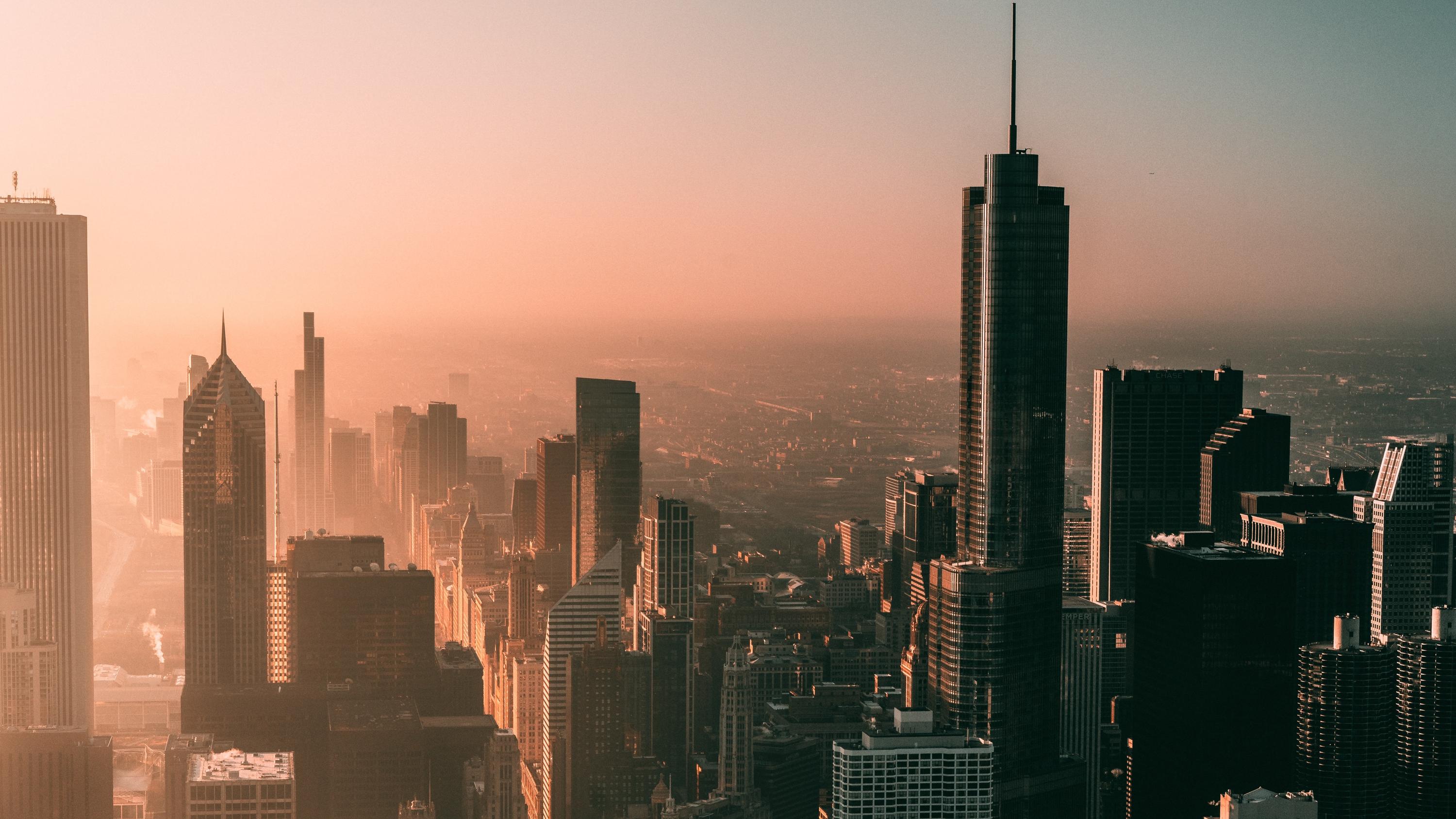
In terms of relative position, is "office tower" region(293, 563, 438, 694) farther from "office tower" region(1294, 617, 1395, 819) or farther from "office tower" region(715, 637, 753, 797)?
"office tower" region(1294, 617, 1395, 819)

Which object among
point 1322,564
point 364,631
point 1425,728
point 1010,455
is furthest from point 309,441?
point 1425,728

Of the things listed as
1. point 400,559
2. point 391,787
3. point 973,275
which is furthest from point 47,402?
point 973,275

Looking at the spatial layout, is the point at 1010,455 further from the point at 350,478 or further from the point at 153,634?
the point at 153,634

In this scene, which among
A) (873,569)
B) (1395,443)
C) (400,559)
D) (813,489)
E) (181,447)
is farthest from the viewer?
(400,559)

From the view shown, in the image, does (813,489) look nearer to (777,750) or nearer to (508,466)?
(777,750)

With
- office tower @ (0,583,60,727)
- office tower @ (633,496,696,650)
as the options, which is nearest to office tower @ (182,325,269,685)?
office tower @ (0,583,60,727)
